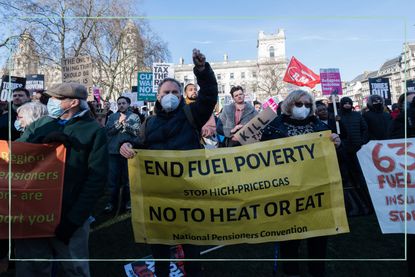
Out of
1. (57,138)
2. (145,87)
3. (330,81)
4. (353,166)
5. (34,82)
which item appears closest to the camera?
(57,138)

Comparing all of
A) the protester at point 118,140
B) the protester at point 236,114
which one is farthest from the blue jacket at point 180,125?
the protester at point 118,140

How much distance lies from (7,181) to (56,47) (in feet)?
107

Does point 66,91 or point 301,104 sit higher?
point 66,91

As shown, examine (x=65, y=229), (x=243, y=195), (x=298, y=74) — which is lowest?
(x=65, y=229)

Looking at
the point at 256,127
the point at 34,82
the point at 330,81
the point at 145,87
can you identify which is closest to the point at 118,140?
the point at 256,127

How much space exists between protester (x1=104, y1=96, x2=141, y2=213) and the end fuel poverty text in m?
3.63

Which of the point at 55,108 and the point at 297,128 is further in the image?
the point at 297,128

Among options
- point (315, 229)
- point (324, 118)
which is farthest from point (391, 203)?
point (324, 118)

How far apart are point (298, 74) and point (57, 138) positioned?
24.6 feet

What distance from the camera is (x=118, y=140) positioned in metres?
6.61

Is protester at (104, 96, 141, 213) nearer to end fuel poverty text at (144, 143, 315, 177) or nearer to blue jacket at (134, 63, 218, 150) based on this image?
blue jacket at (134, 63, 218, 150)

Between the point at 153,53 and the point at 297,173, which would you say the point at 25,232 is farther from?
the point at 153,53

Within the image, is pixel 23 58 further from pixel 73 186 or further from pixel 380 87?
pixel 73 186

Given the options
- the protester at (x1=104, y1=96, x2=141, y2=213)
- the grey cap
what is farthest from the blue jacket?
the protester at (x1=104, y1=96, x2=141, y2=213)
